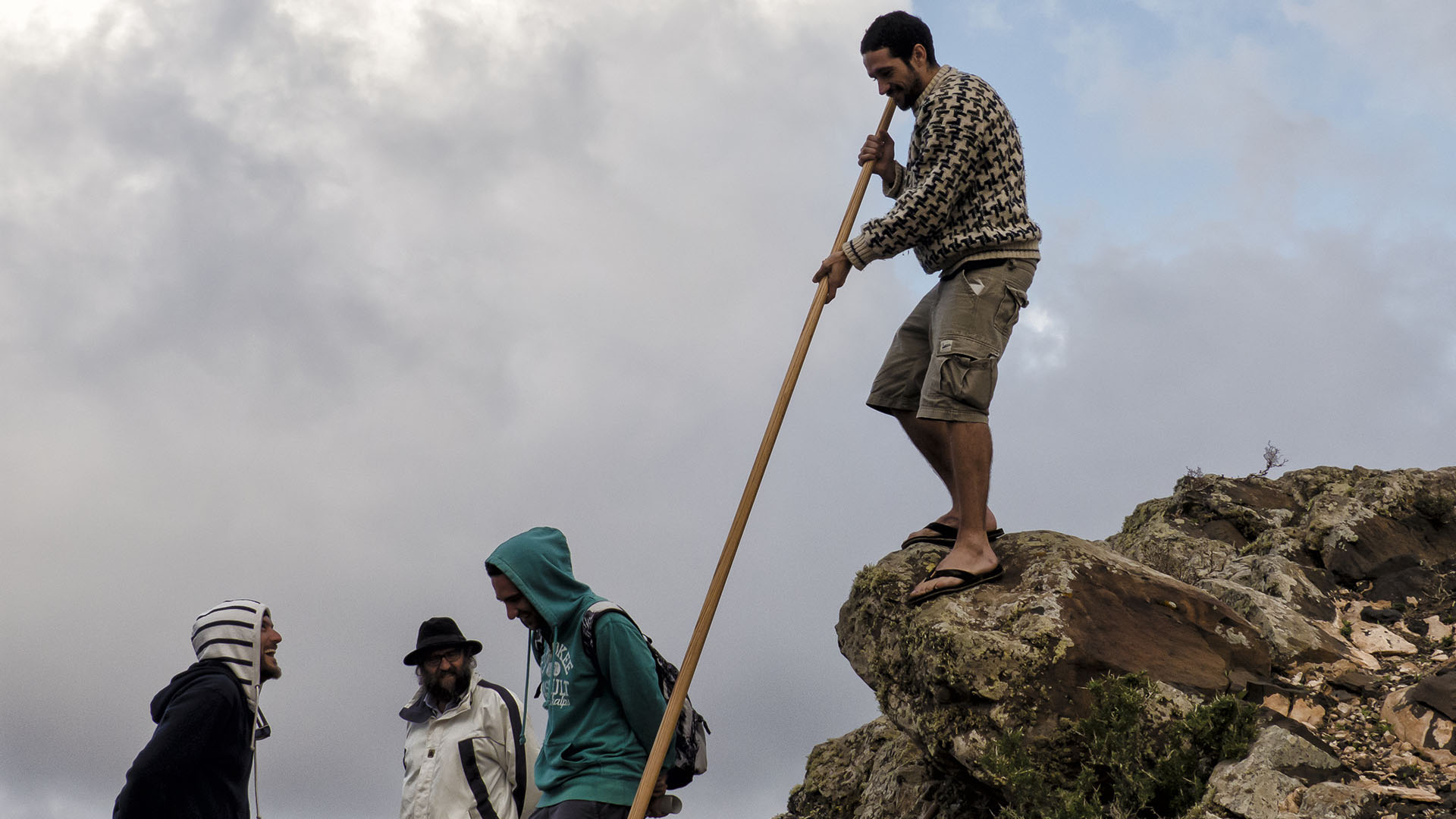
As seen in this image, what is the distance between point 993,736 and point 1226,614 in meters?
1.90

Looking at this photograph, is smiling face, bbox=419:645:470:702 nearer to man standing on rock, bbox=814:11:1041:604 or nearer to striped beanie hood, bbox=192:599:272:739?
striped beanie hood, bbox=192:599:272:739

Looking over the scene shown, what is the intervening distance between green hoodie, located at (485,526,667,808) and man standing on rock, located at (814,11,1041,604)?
2.37 metres

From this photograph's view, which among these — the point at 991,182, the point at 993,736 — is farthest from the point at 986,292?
the point at 993,736

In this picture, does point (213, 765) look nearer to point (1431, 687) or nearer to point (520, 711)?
point (520, 711)

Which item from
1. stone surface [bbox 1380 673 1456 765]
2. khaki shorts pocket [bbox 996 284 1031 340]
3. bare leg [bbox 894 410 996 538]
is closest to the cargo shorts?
khaki shorts pocket [bbox 996 284 1031 340]

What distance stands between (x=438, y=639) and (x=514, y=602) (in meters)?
1.77

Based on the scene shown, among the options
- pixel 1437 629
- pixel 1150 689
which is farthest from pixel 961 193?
pixel 1437 629

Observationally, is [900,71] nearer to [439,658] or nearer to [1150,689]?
[1150,689]

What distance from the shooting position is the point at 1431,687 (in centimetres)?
667

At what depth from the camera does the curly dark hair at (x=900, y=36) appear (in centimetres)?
715

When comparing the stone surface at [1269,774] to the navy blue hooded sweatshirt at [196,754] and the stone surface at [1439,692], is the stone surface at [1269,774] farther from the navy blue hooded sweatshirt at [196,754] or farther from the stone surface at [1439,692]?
the navy blue hooded sweatshirt at [196,754]

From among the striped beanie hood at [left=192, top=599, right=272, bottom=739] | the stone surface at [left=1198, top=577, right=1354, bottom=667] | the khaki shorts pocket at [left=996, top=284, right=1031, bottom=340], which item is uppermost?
the khaki shorts pocket at [left=996, top=284, right=1031, bottom=340]

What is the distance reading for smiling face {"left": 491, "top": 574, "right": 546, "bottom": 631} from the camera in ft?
18.4

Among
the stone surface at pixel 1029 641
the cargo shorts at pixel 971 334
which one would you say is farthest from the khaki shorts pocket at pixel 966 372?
the stone surface at pixel 1029 641
